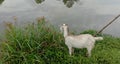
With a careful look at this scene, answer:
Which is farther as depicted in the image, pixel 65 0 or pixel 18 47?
pixel 65 0

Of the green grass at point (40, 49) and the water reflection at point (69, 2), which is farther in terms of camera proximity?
the water reflection at point (69, 2)

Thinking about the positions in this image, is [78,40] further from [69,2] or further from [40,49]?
[69,2]

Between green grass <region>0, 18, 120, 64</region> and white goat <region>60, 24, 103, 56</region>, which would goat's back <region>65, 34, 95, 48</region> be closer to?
white goat <region>60, 24, 103, 56</region>

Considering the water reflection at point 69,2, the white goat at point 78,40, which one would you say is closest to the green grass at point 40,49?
the white goat at point 78,40

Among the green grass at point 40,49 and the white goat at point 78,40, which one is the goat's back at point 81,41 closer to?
the white goat at point 78,40

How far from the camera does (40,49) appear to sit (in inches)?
251

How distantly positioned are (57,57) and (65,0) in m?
3.93

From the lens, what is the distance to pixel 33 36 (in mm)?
6469

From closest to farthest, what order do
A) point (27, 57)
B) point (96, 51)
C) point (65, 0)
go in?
point (27, 57), point (96, 51), point (65, 0)

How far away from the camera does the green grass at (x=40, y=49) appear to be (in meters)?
6.30

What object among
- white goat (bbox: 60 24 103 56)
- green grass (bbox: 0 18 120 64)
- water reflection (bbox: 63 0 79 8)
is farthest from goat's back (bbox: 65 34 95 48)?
water reflection (bbox: 63 0 79 8)

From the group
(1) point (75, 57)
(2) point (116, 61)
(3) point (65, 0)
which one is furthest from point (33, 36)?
(3) point (65, 0)

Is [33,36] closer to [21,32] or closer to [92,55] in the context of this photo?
[21,32]

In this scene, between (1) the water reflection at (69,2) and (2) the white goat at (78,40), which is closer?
(2) the white goat at (78,40)
